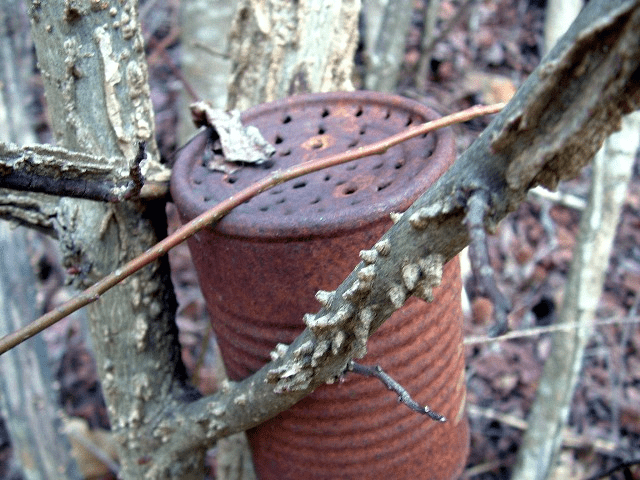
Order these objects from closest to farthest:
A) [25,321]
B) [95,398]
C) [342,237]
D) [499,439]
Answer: [342,237]
[25,321]
[499,439]
[95,398]

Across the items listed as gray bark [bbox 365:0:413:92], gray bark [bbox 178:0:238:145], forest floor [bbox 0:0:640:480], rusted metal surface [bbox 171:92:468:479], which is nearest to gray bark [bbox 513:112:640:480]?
forest floor [bbox 0:0:640:480]

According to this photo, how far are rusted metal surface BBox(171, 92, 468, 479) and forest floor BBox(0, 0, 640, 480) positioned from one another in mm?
1252

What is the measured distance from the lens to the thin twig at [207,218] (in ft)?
3.31

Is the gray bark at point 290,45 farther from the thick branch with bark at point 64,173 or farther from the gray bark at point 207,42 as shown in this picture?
the gray bark at point 207,42

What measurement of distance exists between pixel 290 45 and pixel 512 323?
2132 millimetres

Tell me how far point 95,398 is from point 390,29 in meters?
2.32

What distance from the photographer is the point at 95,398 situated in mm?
3178

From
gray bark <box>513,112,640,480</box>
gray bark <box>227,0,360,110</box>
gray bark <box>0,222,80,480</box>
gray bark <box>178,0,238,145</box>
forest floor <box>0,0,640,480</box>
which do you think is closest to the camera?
gray bark <box>227,0,360,110</box>

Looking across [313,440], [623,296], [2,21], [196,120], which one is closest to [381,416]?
[313,440]

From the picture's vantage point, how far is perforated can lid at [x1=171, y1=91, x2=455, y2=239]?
39.1 inches

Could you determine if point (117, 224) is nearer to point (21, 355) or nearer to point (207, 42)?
point (21, 355)

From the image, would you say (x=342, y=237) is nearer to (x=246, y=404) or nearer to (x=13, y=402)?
(x=246, y=404)

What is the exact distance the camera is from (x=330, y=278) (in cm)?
105

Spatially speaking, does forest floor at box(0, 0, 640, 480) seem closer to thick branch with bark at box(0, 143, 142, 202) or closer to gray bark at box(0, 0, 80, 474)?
gray bark at box(0, 0, 80, 474)
